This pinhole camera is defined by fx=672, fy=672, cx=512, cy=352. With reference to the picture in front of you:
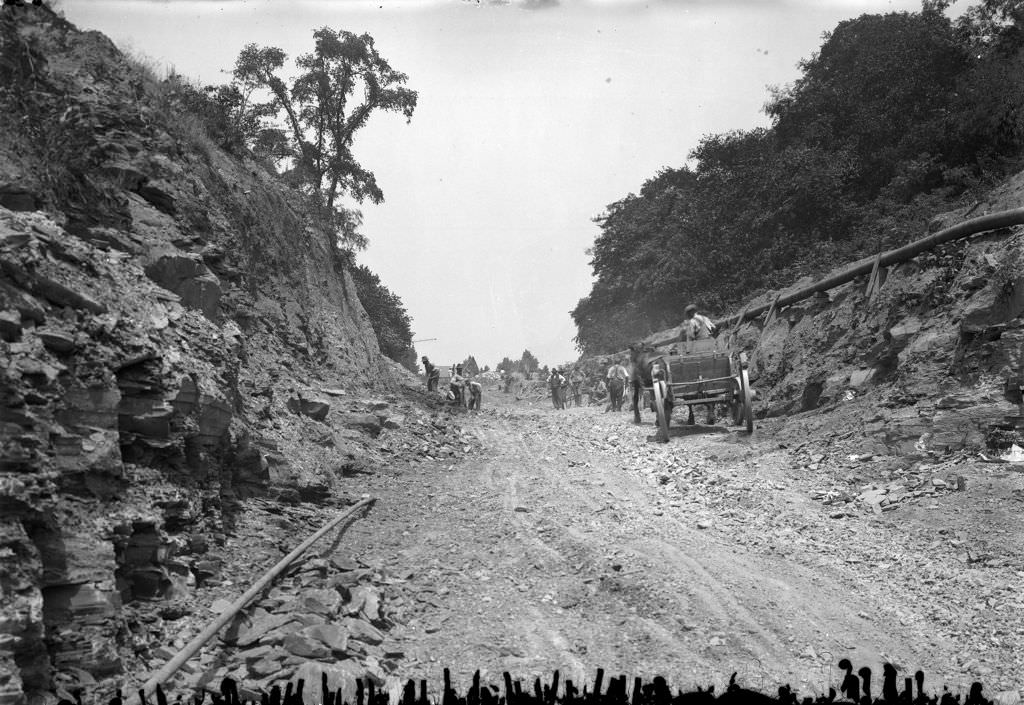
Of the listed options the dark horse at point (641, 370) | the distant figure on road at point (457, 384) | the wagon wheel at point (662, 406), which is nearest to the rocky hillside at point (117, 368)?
the wagon wheel at point (662, 406)

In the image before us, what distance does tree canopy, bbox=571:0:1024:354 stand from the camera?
16.9 m

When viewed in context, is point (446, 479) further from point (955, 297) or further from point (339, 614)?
point (955, 297)

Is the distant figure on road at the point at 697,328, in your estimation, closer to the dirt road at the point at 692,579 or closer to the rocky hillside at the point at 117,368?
the dirt road at the point at 692,579

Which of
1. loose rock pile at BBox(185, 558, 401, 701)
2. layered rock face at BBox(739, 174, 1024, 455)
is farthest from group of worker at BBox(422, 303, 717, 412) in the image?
loose rock pile at BBox(185, 558, 401, 701)

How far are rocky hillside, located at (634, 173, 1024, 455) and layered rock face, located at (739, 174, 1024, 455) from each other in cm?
2

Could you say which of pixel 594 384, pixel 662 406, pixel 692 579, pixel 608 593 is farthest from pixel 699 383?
pixel 594 384

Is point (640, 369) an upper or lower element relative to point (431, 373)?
lower

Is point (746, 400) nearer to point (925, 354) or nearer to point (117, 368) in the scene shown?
point (925, 354)

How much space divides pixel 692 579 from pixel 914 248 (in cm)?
831

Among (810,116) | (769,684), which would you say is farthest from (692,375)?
(810,116)

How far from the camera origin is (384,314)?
107ft

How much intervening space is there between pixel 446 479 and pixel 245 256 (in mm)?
5686

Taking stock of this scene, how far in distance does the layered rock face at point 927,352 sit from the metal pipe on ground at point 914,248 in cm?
16

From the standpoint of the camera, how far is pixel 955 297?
9.74 metres
